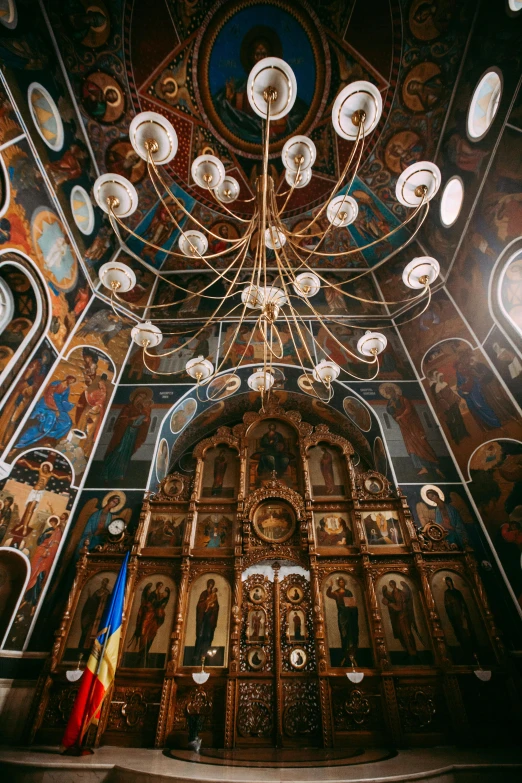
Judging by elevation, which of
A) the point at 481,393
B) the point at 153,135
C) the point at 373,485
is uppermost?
the point at 481,393

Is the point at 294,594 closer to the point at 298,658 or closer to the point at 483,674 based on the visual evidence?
the point at 298,658

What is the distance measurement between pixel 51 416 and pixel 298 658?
6.99 metres

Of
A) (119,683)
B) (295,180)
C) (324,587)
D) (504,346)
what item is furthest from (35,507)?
(504,346)

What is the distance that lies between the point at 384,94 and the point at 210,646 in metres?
11.7

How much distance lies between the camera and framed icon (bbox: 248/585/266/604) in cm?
729

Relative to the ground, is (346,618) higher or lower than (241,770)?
higher

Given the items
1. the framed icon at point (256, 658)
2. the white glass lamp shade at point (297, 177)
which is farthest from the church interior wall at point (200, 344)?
the white glass lamp shade at point (297, 177)

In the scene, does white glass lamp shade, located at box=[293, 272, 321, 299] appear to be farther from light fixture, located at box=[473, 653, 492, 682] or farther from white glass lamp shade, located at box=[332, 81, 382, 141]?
light fixture, located at box=[473, 653, 492, 682]

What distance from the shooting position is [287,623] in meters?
7.04

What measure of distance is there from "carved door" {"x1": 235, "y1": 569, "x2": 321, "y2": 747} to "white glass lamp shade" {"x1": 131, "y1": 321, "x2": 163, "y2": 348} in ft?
17.5

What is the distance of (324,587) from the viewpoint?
7375mm

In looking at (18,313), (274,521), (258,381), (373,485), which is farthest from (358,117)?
(274,521)

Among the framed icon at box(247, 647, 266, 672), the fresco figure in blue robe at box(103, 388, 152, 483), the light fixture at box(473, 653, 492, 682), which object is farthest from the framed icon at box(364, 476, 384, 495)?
the fresco figure in blue robe at box(103, 388, 152, 483)

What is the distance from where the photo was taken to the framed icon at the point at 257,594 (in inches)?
287
